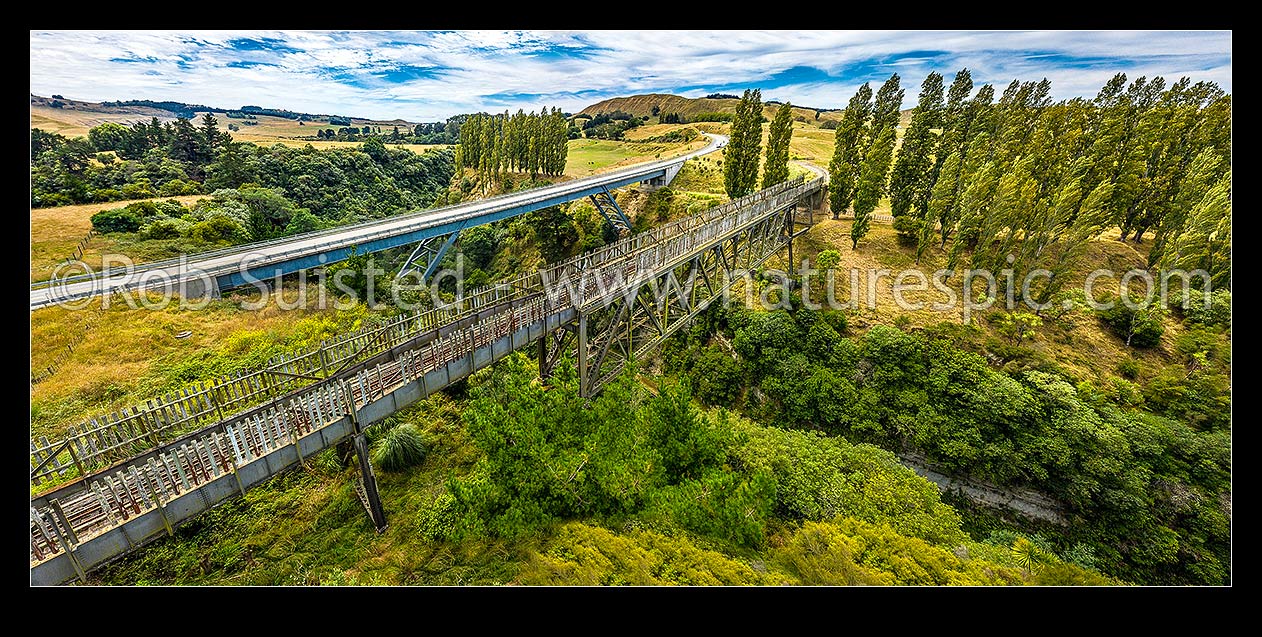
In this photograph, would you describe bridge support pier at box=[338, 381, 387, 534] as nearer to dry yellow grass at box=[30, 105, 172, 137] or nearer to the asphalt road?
the asphalt road

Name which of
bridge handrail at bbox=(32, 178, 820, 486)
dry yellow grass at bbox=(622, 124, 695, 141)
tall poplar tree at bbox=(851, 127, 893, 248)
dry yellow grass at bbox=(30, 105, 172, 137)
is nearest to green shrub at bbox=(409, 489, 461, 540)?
bridge handrail at bbox=(32, 178, 820, 486)

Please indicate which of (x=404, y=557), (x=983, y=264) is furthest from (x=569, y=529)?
(x=983, y=264)

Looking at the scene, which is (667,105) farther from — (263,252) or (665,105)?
(263,252)

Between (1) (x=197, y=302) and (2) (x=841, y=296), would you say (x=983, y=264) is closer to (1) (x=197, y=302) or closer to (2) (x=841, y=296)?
(2) (x=841, y=296)

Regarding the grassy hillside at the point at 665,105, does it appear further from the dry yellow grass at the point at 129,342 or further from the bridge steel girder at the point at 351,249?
the dry yellow grass at the point at 129,342

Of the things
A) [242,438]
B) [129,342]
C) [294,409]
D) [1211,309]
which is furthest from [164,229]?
[1211,309]
